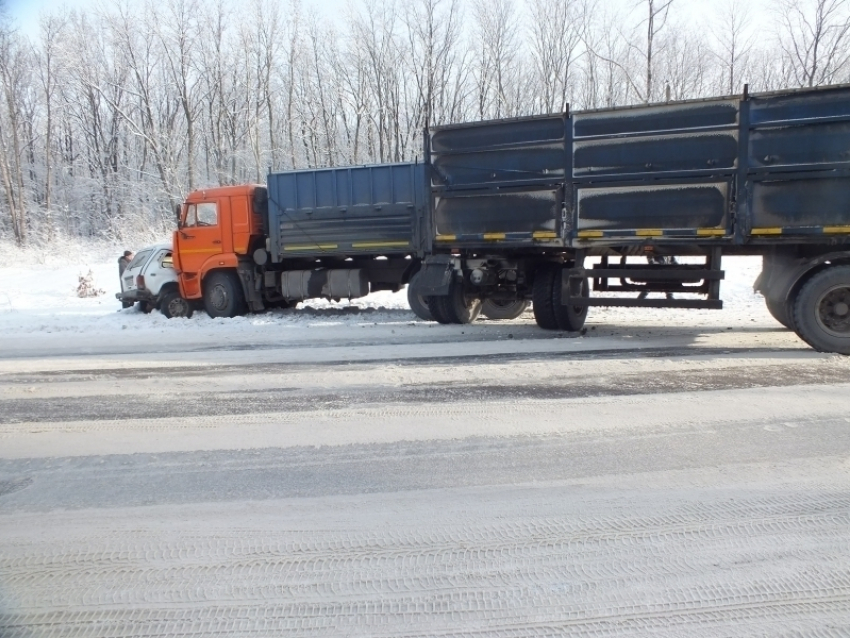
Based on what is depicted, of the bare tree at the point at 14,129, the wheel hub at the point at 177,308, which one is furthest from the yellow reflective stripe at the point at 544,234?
the bare tree at the point at 14,129

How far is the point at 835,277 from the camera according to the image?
8.41 metres

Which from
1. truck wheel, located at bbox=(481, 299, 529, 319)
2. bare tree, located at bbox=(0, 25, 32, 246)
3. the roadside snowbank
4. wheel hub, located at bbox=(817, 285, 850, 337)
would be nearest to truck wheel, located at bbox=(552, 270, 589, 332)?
the roadside snowbank

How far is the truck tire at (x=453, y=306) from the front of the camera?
39.2 ft

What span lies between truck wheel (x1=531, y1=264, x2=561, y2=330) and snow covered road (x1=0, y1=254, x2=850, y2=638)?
130 inches

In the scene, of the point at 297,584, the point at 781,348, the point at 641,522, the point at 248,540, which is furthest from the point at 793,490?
the point at 781,348

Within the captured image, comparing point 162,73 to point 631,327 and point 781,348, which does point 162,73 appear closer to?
point 631,327

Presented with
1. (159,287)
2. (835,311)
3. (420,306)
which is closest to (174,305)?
(159,287)

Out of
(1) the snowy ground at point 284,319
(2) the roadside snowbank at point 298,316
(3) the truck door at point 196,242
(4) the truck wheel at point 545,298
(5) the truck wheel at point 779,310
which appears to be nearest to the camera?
(5) the truck wheel at point 779,310

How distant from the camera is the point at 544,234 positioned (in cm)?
1017

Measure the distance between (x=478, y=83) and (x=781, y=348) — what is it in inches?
1391

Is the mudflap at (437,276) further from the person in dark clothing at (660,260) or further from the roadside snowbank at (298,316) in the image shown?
the person in dark clothing at (660,260)

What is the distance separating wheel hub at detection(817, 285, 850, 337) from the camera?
835cm

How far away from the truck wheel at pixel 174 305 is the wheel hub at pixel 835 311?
496 inches

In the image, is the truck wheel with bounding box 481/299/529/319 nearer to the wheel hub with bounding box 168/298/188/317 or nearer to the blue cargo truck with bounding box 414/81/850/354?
the blue cargo truck with bounding box 414/81/850/354
